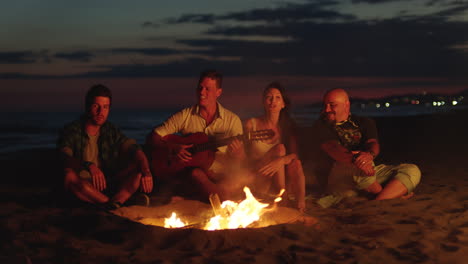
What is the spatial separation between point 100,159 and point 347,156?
3.00 m

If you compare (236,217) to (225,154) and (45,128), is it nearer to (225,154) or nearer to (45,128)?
(225,154)

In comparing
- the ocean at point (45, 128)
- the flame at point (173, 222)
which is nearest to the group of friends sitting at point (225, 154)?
the flame at point (173, 222)

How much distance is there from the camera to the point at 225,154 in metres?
5.84

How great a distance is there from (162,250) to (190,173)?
158 cm

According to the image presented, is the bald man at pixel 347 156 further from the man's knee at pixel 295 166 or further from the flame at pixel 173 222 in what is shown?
the flame at pixel 173 222

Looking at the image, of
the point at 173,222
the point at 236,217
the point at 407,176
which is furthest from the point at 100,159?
the point at 407,176

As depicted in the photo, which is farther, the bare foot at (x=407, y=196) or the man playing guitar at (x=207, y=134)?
the bare foot at (x=407, y=196)

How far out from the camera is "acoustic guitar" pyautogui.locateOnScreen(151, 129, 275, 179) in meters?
5.52

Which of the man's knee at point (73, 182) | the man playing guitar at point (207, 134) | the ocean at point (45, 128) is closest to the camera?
the man's knee at point (73, 182)

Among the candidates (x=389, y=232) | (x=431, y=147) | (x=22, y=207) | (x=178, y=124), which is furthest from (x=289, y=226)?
(x=431, y=147)

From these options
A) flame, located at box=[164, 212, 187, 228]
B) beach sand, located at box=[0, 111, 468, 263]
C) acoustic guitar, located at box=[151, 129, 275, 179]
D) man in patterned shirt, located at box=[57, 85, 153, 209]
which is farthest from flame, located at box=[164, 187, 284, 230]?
acoustic guitar, located at box=[151, 129, 275, 179]

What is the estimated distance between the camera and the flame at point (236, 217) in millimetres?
4652

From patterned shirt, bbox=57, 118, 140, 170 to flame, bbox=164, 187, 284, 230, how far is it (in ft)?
3.55

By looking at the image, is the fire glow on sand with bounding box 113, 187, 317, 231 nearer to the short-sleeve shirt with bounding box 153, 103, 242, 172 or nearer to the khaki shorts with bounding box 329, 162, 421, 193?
the short-sleeve shirt with bounding box 153, 103, 242, 172
